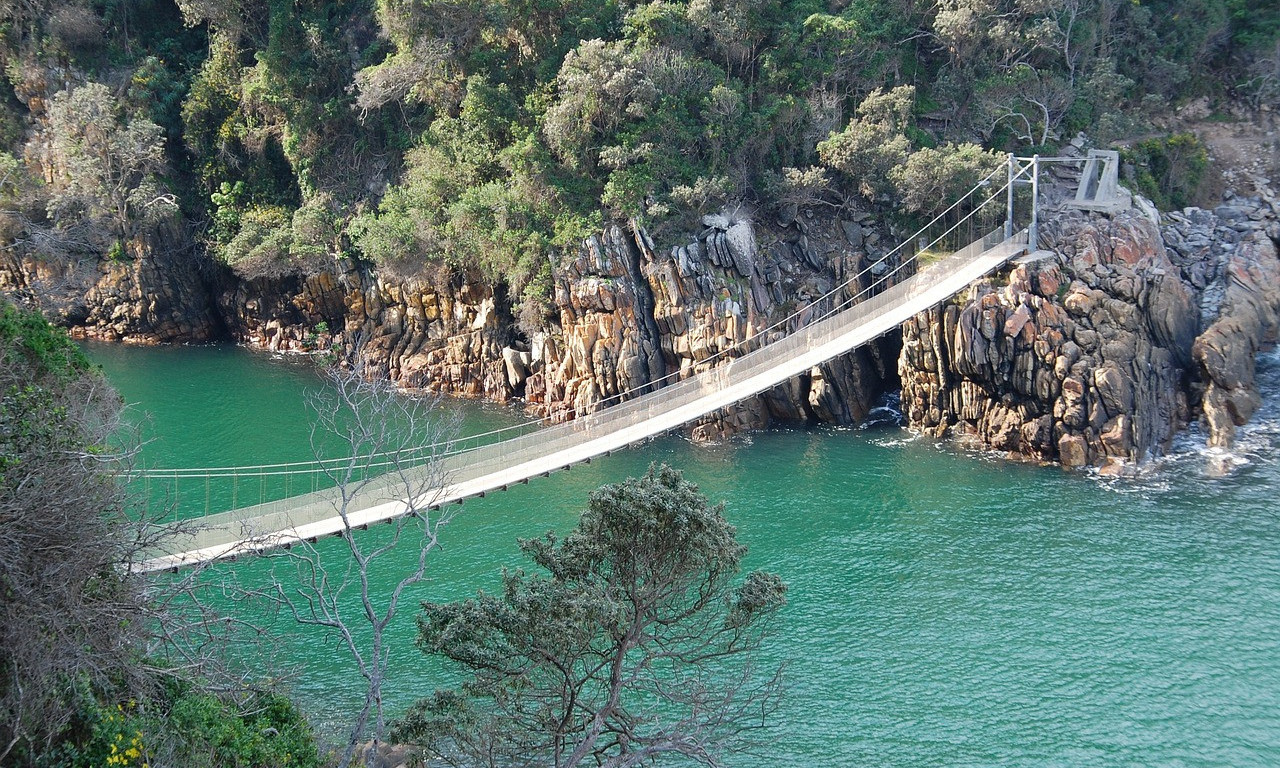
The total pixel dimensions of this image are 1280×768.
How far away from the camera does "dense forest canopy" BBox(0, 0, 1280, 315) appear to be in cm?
2689

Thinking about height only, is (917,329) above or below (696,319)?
below

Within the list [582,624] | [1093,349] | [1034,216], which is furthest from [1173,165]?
[582,624]

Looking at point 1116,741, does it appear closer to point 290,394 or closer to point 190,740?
point 190,740

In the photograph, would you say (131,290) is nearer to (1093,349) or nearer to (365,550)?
(365,550)

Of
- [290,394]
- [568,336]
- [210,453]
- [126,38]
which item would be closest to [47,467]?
[210,453]

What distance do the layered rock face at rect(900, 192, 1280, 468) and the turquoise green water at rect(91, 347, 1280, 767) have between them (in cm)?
84

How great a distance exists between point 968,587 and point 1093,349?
25.0 feet

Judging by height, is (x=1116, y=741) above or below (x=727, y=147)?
below

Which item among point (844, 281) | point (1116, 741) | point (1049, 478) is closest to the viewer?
point (1116, 741)

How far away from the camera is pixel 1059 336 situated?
76.2 feet

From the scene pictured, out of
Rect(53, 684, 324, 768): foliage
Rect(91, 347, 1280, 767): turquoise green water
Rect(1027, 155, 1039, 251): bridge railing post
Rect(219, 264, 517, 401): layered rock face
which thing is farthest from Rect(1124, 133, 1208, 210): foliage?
Rect(53, 684, 324, 768): foliage

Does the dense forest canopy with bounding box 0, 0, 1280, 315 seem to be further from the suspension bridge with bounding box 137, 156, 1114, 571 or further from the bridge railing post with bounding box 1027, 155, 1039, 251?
the bridge railing post with bounding box 1027, 155, 1039, 251

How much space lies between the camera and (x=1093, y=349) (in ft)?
75.9

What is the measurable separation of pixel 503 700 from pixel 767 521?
966cm
